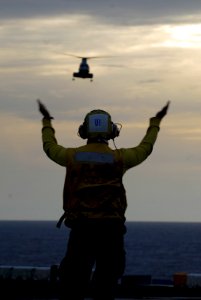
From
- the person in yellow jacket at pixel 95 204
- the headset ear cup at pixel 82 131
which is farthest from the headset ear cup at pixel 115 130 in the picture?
the headset ear cup at pixel 82 131

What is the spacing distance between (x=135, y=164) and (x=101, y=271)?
42.6 inches

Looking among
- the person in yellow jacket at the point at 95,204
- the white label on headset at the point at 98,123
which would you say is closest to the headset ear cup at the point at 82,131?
the person in yellow jacket at the point at 95,204

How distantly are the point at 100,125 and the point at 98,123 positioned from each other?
3 cm

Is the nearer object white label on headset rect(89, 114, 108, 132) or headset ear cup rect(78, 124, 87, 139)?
white label on headset rect(89, 114, 108, 132)

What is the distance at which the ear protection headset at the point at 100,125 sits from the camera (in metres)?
13.0

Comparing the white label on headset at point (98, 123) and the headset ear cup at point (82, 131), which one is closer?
the white label on headset at point (98, 123)

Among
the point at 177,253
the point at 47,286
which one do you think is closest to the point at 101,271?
the point at 47,286

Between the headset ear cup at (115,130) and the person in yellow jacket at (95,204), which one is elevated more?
the headset ear cup at (115,130)

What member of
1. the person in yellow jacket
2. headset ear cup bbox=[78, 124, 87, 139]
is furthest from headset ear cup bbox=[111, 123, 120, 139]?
headset ear cup bbox=[78, 124, 87, 139]

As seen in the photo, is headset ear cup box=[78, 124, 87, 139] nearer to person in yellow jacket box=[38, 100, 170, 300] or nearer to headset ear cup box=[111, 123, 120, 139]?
person in yellow jacket box=[38, 100, 170, 300]

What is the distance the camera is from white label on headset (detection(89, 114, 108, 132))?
13.0 metres

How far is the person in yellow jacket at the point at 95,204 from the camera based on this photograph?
13.0 metres

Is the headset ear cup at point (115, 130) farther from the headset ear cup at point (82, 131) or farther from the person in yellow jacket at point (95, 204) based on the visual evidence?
the headset ear cup at point (82, 131)

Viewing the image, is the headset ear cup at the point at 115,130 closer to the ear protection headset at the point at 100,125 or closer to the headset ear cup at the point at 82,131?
the ear protection headset at the point at 100,125
